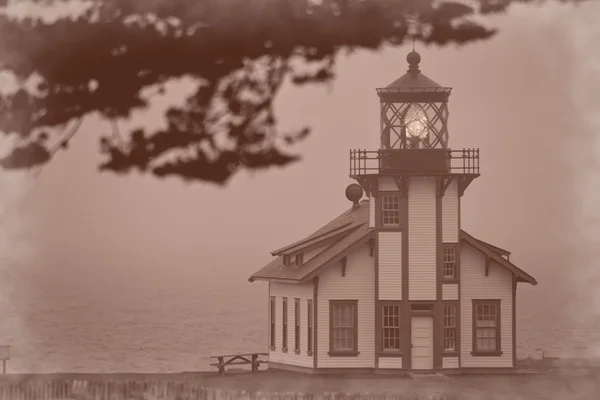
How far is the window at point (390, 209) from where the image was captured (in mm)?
41969

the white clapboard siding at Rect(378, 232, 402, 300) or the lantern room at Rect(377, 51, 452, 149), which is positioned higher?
the lantern room at Rect(377, 51, 452, 149)

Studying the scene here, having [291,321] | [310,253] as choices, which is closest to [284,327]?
[291,321]

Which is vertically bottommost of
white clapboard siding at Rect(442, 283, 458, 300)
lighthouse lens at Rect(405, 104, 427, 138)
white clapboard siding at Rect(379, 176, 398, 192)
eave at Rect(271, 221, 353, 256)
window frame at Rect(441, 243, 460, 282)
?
white clapboard siding at Rect(442, 283, 458, 300)

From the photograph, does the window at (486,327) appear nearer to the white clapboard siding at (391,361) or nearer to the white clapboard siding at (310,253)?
the white clapboard siding at (391,361)

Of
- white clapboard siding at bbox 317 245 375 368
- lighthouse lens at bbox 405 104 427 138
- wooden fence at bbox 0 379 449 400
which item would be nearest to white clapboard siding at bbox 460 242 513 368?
white clapboard siding at bbox 317 245 375 368

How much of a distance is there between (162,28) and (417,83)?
9985mm

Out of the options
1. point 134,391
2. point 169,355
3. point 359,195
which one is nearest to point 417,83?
point 359,195

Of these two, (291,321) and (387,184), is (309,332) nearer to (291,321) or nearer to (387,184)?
(291,321)

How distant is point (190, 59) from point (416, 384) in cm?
1009

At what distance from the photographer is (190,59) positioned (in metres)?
35.1

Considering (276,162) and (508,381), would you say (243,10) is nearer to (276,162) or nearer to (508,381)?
(276,162)

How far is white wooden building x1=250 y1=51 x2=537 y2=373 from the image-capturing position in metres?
41.9

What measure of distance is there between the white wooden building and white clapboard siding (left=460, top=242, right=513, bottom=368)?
24 mm

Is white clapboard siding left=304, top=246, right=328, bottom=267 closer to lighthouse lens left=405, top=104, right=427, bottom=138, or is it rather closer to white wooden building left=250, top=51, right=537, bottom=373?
white wooden building left=250, top=51, right=537, bottom=373
